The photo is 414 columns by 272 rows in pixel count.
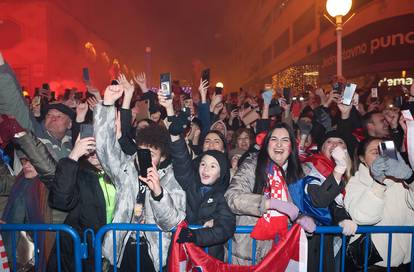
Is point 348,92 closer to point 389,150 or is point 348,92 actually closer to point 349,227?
point 389,150

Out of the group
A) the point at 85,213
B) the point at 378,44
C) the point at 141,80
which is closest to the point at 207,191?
the point at 85,213

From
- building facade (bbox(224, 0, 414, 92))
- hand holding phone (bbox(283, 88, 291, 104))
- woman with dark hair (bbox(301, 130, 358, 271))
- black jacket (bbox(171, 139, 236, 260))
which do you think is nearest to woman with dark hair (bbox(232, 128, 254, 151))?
hand holding phone (bbox(283, 88, 291, 104))

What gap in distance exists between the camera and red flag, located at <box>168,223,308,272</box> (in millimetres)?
2902

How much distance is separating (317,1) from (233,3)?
30.2 metres

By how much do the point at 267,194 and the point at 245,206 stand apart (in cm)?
35

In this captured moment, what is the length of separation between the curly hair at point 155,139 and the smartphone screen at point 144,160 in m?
0.70

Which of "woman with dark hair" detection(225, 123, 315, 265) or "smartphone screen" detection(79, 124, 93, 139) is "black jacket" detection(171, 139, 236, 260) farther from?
"smartphone screen" detection(79, 124, 93, 139)

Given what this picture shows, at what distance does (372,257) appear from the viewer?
3352 millimetres

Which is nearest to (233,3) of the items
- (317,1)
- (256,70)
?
(256,70)

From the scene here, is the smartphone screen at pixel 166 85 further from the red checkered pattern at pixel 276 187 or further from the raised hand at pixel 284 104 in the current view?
the raised hand at pixel 284 104

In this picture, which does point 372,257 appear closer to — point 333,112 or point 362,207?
point 362,207

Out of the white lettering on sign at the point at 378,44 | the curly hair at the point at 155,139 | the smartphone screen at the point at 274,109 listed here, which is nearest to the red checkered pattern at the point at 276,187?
the curly hair at the point at 155,139

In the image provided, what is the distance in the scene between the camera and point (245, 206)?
122 inches

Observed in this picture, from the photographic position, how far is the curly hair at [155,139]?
347 cm
